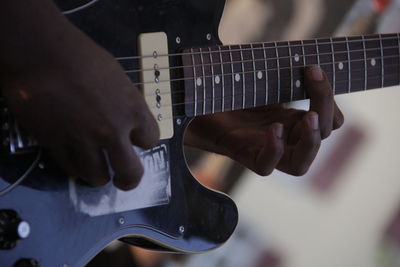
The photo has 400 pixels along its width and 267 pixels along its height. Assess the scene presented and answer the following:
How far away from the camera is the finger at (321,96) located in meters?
0.82

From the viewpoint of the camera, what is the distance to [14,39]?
0.50m

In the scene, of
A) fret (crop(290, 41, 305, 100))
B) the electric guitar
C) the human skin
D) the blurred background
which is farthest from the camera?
the blurred background

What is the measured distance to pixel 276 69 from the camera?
2.68 feet

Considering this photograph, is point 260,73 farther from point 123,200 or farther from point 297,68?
point 123,200

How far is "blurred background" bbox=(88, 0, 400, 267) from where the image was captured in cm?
154

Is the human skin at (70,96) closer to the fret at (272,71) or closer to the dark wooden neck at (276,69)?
the dark wooden neck at (276,69)

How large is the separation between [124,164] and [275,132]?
30 cm

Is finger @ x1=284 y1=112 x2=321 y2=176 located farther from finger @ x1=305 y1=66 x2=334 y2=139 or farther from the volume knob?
the volume knob

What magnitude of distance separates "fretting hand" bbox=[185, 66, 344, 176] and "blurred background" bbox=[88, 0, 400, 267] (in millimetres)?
585

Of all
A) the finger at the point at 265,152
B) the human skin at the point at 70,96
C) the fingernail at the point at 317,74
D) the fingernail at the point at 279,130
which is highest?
the human skin at the point at 70,96

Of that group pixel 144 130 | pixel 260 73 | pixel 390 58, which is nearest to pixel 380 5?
pixel 390 58

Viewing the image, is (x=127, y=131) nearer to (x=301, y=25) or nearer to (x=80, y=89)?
(x=80, y=89)

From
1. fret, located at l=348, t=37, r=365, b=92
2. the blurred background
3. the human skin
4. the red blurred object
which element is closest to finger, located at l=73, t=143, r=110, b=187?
the human skin

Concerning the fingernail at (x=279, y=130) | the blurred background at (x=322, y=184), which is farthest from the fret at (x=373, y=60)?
the blurred background at (x=322, y=184)
